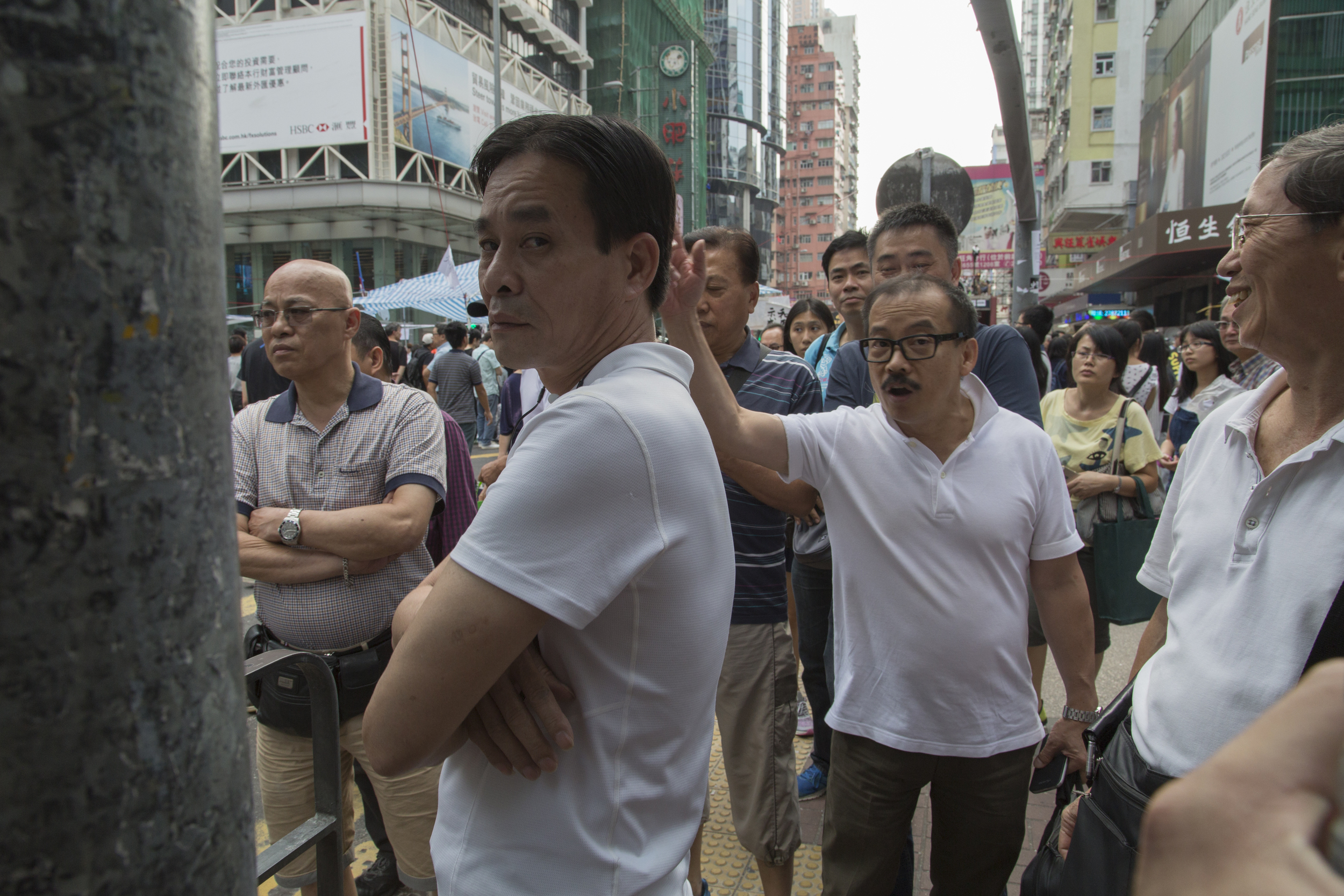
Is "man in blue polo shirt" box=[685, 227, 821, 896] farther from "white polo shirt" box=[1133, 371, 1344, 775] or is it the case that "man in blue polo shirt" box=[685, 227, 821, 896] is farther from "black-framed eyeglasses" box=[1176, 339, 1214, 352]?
"black-framed eyeglasses" box=[1176, 339, 1214, 352]

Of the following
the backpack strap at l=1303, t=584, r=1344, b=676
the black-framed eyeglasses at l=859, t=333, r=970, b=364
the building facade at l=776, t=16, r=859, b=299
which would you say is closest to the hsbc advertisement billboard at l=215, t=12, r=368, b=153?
the black-framed eyeglasses at l=859, t=333, r=970, b=364

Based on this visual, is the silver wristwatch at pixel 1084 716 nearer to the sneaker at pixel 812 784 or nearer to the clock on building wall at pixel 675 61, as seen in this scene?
the sneaker at pixel 812 784

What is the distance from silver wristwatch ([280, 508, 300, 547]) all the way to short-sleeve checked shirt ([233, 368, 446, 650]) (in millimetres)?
101

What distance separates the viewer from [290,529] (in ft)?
7.53

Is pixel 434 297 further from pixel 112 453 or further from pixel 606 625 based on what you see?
pixel 112 453

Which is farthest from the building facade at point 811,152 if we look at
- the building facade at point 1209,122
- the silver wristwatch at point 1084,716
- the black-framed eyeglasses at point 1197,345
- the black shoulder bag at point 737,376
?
the silver wristwatch at point 1084,716

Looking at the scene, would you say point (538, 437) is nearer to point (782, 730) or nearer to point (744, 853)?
point (782, 730)

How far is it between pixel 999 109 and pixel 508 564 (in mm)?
5701

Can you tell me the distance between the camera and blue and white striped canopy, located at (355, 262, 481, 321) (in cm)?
1559

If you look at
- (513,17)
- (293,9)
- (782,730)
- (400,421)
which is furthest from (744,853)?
(513,17)

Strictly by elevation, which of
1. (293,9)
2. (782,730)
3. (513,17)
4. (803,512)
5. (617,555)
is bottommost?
(782,730)

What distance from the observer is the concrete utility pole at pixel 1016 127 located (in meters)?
4.57

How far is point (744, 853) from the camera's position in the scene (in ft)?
10.5

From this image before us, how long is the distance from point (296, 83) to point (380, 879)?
107 ft
